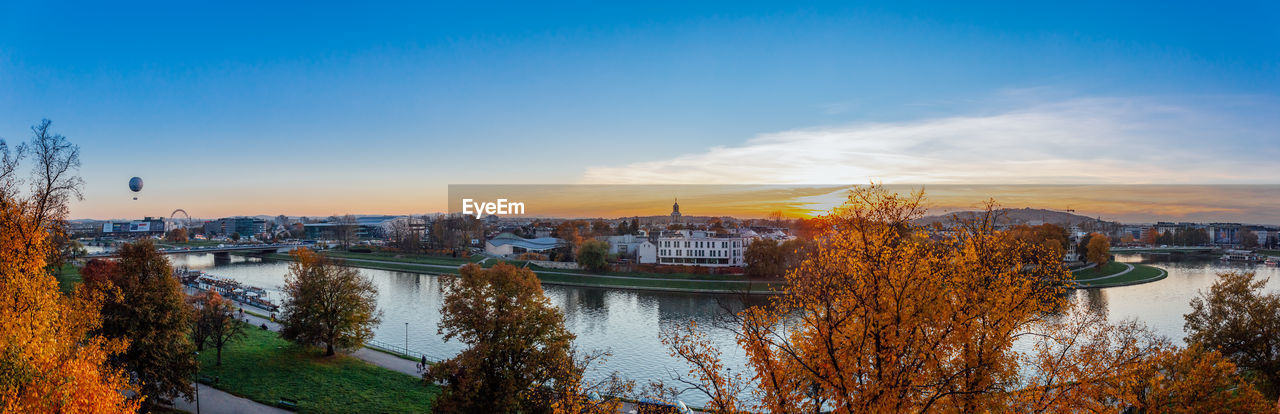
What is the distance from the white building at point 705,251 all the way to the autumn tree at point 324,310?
3321 centimetres

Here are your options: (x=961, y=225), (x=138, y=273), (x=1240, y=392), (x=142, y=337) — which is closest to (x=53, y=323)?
(x=142, y=337)

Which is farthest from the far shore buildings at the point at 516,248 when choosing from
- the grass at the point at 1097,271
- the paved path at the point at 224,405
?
the grass at the point at 1097,271

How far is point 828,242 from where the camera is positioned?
7.05 metres

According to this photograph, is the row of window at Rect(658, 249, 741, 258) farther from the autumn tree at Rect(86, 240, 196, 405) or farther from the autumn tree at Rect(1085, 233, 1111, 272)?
the autumn tree at Rect(86, 240, 196, 405)

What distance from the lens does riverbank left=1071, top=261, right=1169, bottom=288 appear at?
4584 centimetres

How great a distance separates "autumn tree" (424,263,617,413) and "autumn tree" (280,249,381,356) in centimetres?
877

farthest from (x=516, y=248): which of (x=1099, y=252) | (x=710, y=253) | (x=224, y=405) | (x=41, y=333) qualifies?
(x=41, y=333)

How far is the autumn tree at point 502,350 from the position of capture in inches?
530

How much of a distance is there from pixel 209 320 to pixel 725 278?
33.3 m

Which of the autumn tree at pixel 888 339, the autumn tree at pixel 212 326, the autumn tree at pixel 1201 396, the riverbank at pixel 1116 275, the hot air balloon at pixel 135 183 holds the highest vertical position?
the hot air balloon at pixel 135 183

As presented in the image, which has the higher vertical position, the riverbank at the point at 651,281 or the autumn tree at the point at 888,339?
the autumn tree at the point at 888,339

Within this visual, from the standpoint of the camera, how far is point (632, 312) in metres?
34.5

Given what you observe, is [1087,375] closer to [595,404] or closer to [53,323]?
[595,404]

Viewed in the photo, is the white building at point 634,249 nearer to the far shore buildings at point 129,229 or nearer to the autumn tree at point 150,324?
the autumn tree at point 150,324
